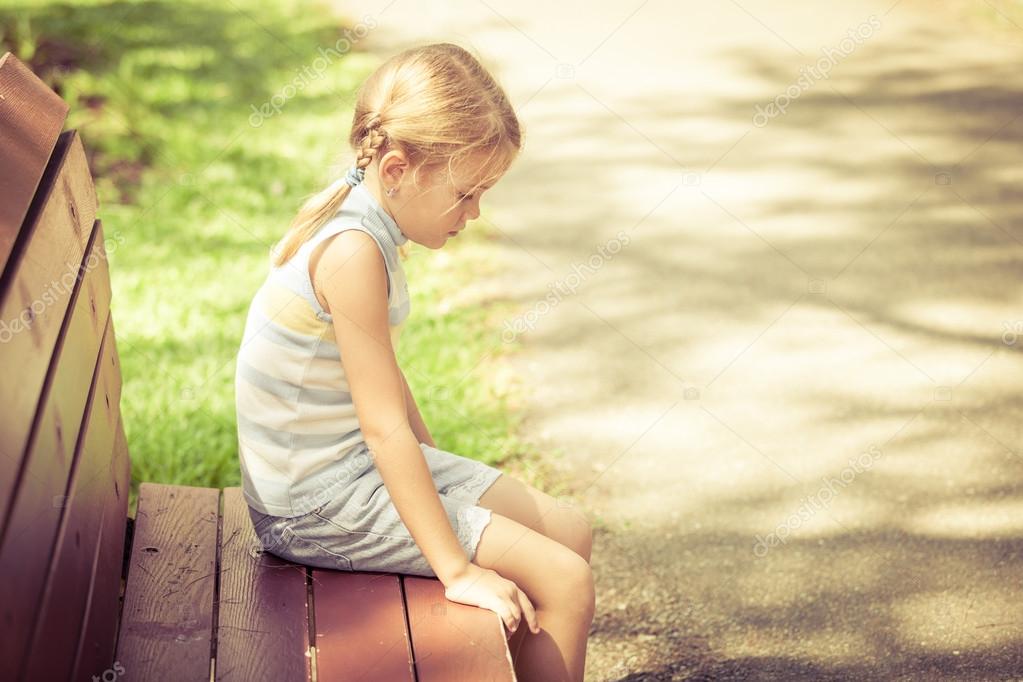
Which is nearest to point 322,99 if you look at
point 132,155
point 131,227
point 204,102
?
point 204,102

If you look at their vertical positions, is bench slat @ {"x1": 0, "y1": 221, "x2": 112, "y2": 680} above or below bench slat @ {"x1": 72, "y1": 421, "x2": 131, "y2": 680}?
above

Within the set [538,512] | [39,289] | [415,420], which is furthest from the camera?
[415,420]

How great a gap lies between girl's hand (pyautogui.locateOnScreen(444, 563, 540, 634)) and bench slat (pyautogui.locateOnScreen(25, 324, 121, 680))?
0.65 m

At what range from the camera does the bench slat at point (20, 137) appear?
64.6 inches

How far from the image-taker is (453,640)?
2.05 m

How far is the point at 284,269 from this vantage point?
89.0 inches

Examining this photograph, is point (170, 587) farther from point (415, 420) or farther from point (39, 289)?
point (39, 289)

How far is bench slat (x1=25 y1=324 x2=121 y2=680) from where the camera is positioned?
1516mm

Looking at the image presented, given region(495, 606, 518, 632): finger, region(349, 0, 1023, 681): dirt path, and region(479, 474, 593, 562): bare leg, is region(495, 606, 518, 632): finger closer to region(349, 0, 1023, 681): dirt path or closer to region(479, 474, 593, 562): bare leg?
region(479, 474, 593, 562): bare leg

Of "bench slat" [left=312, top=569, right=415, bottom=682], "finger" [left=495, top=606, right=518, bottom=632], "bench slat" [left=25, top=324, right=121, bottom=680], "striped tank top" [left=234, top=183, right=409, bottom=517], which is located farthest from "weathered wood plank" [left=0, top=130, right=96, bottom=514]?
"finger" [left=495, top=606, right=518, bottom=632]

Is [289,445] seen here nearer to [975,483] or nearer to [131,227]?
[975,483]

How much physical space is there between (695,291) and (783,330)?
47 centimetres

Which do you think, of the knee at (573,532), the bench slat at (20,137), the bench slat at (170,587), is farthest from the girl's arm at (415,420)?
the bench slat at (20,137)

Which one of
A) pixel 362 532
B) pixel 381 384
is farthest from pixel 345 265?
pixel 362 532
